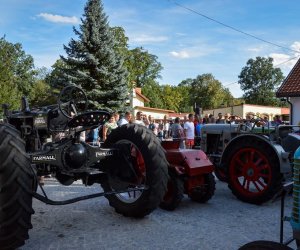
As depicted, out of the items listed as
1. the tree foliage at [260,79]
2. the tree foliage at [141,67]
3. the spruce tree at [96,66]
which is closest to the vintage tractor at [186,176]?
the spruce tree at [96,66]

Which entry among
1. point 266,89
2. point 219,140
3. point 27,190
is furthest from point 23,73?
point 27,190

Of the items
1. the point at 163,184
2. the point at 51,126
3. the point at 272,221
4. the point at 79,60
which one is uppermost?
the point at 79,60

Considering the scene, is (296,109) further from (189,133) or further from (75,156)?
(75,156)

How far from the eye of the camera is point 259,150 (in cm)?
643

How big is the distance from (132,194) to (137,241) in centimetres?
165

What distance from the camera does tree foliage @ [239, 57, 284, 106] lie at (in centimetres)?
8388

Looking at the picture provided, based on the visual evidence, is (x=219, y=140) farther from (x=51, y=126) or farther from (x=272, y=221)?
(x=51, y=126)

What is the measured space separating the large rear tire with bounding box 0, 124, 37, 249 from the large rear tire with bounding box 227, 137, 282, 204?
377 cm

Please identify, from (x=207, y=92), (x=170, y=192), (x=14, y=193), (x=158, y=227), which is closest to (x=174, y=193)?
(x=170, y=192)

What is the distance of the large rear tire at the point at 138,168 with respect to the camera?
4.82m

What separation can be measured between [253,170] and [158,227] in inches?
92.9

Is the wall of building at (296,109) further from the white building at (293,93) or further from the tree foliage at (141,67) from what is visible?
the tree foliage at (141,67)

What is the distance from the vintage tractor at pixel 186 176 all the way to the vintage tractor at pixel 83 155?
24.0 inches

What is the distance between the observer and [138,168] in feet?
17.2
